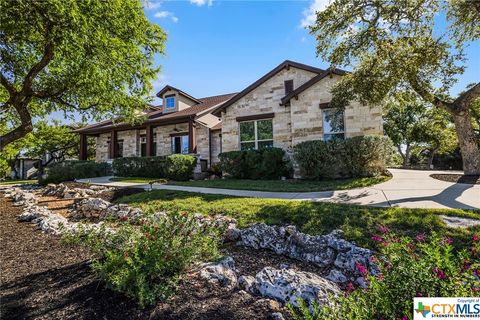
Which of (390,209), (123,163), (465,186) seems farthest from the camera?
(123,163)

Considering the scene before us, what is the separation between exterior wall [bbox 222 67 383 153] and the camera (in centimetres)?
1168

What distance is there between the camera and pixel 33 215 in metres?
6.02

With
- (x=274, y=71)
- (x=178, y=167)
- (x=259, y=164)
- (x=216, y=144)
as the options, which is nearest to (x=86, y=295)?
(x=259, y=164)

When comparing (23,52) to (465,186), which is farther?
(465,186)

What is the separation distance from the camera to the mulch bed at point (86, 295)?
7.41ft

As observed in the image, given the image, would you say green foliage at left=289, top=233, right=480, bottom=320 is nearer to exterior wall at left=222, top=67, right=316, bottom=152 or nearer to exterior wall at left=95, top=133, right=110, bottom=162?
exterior wall at left=222, top=67, right=316, bottom=152

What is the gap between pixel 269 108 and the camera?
1425 cm

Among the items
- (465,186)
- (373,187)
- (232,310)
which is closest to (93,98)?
(232,310)

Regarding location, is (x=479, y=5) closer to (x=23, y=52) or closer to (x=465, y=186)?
(x=465, y=186)

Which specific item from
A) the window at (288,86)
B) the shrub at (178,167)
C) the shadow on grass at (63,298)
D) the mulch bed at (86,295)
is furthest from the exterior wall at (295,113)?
the shadow on grass at (63,298)

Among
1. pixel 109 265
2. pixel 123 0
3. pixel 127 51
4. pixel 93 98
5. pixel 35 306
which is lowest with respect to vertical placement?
pixel 35 306

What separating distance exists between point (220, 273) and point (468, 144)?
10.9 metres

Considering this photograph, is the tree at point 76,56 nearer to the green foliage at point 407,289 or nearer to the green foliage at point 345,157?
the green foliage at point 407,289

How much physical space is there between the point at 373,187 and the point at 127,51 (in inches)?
335
